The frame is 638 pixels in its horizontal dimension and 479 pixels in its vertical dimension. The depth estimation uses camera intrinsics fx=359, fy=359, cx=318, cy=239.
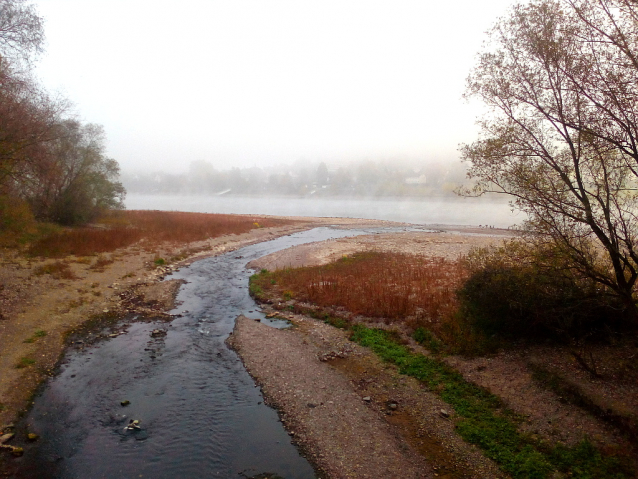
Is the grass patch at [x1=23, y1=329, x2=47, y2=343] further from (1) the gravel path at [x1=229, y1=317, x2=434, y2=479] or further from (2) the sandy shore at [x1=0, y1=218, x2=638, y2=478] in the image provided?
(1) the gravel path at [x1=229, y1=317, x2=434, y2=479]

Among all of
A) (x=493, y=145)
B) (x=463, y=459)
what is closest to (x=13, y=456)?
(x=463, y=459)

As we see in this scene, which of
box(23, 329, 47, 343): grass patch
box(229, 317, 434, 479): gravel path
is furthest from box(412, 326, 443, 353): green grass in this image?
box(23, 329, 47, 343): grass patch

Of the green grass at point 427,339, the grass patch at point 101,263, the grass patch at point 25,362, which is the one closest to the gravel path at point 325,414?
the green grass at point 427,339

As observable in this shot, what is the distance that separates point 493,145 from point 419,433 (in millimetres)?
7920

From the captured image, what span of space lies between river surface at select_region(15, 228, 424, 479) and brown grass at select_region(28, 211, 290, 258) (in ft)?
53.3

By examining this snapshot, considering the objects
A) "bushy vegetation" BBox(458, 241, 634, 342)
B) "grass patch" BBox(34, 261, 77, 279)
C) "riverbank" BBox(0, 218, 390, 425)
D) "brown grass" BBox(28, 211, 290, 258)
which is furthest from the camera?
"brown grass" BBox(28, 211, 290, 258)

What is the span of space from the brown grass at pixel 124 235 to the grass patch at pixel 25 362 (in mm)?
16158

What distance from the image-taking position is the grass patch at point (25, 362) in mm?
11943

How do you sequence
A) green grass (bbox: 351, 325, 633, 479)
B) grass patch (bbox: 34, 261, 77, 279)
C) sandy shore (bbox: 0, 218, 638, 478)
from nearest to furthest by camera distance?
green grass (bbox: 351, 325, 633, 479)
sandy shore (bbox: 0, 218, 638, 478)
grass patch (bbox: 34, 261, 77, 279)

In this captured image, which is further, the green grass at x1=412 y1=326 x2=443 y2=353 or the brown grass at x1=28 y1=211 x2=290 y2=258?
the brown grass at x1=28 y1=211 x2=290 y2=258

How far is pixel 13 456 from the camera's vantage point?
8109mm

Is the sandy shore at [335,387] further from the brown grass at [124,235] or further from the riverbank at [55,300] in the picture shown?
the brown grass at [124,235]

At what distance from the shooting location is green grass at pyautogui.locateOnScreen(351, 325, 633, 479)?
7.29 m

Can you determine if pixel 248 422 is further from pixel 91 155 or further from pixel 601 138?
pixel 91 155
